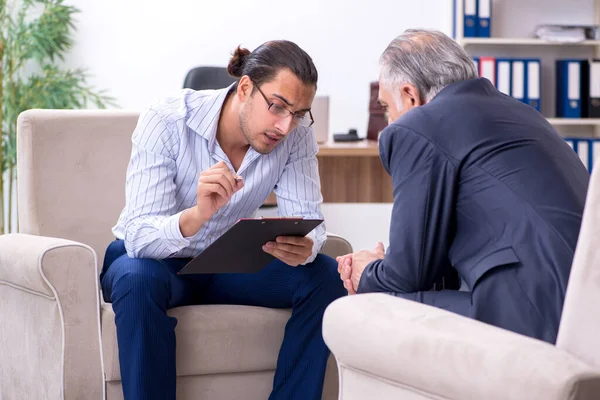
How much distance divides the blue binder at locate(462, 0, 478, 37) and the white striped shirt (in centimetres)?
277

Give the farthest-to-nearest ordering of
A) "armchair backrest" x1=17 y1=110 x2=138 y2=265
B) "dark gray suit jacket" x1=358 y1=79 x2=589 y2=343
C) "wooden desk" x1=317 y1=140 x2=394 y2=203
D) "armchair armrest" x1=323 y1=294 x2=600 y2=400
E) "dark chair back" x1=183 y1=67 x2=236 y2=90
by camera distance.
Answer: "dark chair back" x1=183 y1=67 x2=236 y2=90 < "wooden desk" x1=317 y1=140 x2=394 y2=203 < "armchair backrest" x1=17 y1=110 x2=138 y2=265 < "dark gray suit jacket" x1=358 y1=79 x2=589 y2=343 < "armchair armrest" x1=323 y1=294 x2=600 y2=400

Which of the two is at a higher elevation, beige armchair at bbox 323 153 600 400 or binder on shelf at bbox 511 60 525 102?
binder on shelf at bbox 511 60 525 102

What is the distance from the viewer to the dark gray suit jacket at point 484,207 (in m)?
1.34

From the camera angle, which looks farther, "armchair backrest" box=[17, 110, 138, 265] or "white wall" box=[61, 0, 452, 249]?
"white wall" box=[61, 0, 452, 249]

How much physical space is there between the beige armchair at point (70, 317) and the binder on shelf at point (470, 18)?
2769mm

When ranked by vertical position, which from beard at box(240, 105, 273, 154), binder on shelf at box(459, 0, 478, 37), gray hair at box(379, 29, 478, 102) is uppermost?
binder on shelf at box(459, 0, 478, 37)

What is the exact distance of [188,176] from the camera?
2.09 metres

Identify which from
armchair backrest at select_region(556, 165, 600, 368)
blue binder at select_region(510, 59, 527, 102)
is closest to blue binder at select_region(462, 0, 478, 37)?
blue binder at select_region(510, 59, 527, 102)

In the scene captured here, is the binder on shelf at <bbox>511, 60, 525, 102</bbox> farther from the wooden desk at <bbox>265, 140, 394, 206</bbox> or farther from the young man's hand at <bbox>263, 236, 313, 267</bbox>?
the young man's hand at <bbox>263, 236, 313, 267</bbox>

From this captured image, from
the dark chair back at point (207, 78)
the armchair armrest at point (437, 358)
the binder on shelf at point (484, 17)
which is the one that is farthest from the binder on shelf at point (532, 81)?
the armchair armrest at point (437, 358)

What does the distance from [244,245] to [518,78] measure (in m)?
3.18

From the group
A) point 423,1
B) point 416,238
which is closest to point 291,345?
point 416,238

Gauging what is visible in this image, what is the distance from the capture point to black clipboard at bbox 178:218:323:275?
5.79 feet

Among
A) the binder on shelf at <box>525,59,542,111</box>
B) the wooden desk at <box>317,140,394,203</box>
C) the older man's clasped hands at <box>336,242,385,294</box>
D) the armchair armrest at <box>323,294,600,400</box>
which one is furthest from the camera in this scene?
the binder on shelf at <box>525,59,542,111</box>
